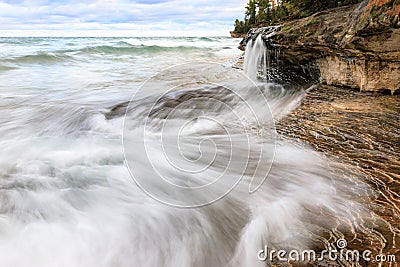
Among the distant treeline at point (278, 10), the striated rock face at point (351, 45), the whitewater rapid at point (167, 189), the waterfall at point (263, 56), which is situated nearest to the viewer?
the whitewater rapid at point (167, 189)

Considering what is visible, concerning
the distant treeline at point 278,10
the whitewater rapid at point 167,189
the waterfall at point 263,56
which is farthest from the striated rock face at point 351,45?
the distant treeline at point 278,10

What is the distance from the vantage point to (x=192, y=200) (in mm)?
2838

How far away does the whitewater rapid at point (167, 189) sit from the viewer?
2.18m

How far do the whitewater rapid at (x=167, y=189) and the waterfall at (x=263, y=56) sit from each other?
2.45 m

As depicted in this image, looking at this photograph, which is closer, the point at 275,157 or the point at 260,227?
the point at 260,227

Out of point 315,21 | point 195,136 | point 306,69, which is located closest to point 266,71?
point 306,69

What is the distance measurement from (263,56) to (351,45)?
2.99 m

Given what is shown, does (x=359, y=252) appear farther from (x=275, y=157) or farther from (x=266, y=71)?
(x=266, y=71)

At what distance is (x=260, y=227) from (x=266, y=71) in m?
6.32

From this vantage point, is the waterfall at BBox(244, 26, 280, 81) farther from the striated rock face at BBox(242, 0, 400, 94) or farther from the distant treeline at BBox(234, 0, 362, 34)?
the distant treeline at BBox(234, 0, 362, 34)

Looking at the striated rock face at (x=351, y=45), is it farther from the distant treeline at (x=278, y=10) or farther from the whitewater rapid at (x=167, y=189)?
the distant treeline at (x=278, y=10)

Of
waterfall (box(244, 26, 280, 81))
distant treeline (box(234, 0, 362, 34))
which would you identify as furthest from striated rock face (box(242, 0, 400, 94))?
distant treeline (box(234, 0, 362, 34))

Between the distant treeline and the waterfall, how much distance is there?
258 cm

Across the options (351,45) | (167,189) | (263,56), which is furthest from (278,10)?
(167,189)
